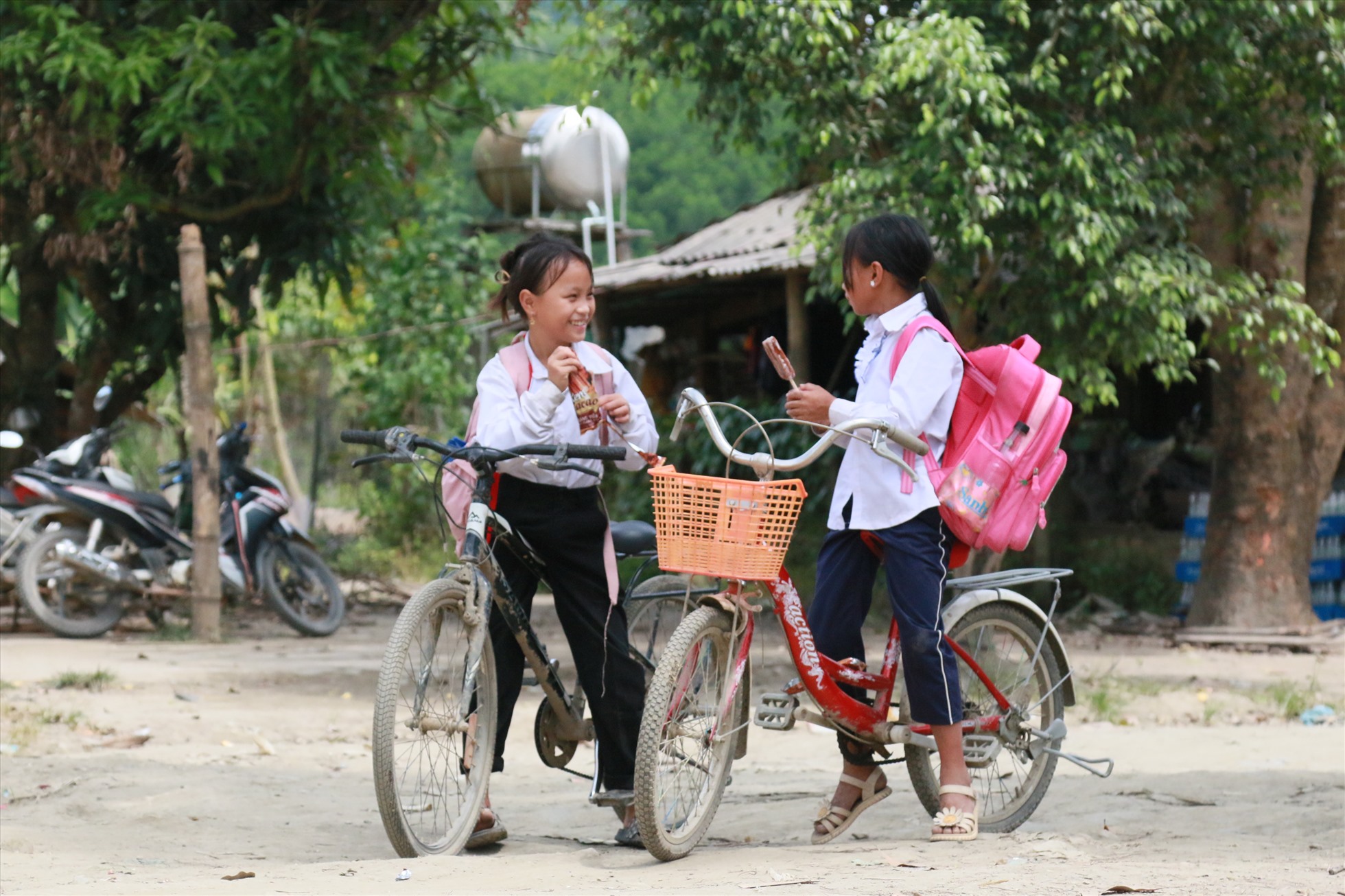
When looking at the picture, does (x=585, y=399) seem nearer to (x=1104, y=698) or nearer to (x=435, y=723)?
(x=435, y=723)

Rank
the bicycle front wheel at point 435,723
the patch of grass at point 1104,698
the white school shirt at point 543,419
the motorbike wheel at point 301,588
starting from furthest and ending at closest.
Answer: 1. the motorbike wheel at point 301,588
2. the patch of grass at point 1104,698
3. the white school shirt at point 543,419
4. the bicycle front wheel at point 435,723

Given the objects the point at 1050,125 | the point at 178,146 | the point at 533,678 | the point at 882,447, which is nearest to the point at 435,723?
the point at 533,678

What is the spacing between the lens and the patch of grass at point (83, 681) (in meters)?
6.80

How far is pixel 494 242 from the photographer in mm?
18641

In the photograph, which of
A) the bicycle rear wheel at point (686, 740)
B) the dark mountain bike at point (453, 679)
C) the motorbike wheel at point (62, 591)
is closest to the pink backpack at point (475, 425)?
the dark mountain bike at point (453, 679)

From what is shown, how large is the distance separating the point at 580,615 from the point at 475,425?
604 millimetres

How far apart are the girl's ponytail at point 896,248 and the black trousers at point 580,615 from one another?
100cm

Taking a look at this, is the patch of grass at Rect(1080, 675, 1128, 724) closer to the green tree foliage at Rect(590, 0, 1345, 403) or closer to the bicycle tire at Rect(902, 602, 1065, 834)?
the green tree foliage at Rect(590, 0, 1345, 403)

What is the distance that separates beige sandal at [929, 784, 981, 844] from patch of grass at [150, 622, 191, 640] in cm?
653

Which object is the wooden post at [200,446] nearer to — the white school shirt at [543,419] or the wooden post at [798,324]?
the wooden post at [798,324]

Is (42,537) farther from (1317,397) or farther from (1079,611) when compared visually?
(1317,397)

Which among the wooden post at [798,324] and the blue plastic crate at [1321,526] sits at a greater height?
the wooden post at [798,324]

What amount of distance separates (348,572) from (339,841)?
32.9ft

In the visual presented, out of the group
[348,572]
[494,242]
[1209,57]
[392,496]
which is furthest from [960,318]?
[494,242]
